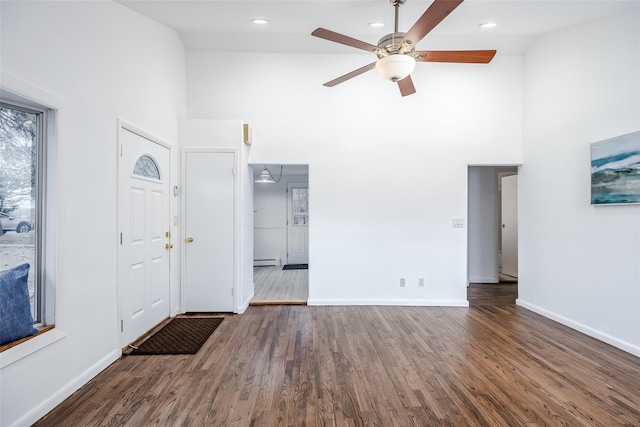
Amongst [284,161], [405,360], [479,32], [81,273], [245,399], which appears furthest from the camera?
[284,161]

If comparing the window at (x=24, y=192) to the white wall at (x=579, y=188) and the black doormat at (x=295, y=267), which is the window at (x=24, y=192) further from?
the black doormat at (x=295, y=267)

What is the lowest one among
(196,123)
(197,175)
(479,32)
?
(197,175)

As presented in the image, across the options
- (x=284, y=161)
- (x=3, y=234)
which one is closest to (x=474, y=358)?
(x=284, y=161)

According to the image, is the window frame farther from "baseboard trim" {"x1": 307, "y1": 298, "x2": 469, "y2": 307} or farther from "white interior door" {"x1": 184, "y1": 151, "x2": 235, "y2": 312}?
"baseboard trim" {"x1": 307, "y1": 298, "x2": 469, "y2": 307}

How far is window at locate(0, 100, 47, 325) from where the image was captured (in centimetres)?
188

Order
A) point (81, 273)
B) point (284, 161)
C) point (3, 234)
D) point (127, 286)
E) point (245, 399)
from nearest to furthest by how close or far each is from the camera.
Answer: point (3, 234) → point (245, 399) → point (81, 273) → point (127, 286) → point (284, 161)

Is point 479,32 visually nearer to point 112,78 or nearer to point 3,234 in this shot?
point 112,78

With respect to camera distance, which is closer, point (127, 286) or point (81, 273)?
point (81, 273)

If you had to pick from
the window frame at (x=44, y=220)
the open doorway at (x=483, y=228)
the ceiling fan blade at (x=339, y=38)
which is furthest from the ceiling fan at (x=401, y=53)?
the open doorway at (x=483, y=228)

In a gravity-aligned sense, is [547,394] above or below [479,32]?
below

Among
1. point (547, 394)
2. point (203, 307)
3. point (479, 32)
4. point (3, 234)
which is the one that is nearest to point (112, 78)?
point (3, 234)

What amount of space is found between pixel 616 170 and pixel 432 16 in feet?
8.05

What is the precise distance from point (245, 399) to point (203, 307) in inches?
80.6

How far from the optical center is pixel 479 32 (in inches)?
145
